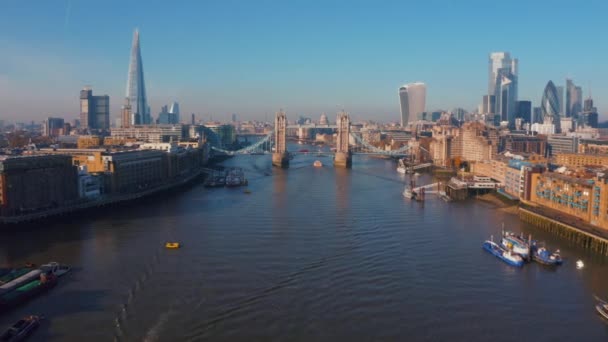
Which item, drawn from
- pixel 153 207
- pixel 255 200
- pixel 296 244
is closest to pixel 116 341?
pixel 296 244

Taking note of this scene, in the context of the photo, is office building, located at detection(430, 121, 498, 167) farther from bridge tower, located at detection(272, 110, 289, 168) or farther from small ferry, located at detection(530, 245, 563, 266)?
small ferry, located at detection(530, 245, 563, 266)

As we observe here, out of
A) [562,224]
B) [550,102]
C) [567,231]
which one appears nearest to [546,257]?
[567,231]

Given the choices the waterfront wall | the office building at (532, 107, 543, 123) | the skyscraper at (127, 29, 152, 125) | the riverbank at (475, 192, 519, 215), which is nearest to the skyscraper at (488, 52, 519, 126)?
the office building at (532, 107, 543, 123)

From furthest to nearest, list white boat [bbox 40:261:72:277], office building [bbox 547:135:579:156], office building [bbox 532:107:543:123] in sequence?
office building [bbox 532:107:543:123] < office building [bbox 547:135:579:156] < white boat [bbox 40:261:72:277]

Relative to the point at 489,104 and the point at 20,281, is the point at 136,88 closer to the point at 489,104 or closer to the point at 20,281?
the point at 20,281

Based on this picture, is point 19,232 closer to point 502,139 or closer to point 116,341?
point 116,341
